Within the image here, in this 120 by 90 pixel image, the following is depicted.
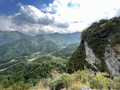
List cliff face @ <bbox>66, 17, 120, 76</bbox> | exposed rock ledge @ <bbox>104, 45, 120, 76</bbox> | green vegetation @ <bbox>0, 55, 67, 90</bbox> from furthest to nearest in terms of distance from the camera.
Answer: green vegetation @ <bbox>0, 55, 67, 90</bbox> < cliff face @ <bbox>66, 17, 120, 76</bbox> < exposed rock ledge @ <bbox>104, 45, 120, 76</bbox>

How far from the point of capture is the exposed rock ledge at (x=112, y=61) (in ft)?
73.5

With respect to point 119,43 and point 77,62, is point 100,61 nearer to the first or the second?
point 119,43

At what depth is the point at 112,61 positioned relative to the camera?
985 inches

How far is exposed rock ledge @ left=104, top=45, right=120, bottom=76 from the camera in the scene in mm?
22391

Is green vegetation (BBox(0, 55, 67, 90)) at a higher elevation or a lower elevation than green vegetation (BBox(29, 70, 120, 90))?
lower

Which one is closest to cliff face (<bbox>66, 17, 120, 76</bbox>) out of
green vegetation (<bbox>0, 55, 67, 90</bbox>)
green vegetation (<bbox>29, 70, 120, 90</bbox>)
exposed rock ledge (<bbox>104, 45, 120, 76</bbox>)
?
exposed rock ledge (<bbox>104, 45, 120, 76</bbox>)

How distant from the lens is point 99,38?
35.0m

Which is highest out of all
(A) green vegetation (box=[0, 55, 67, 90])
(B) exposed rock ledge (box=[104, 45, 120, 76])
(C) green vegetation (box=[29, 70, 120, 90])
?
(B) exposed rock ledge (box=[104, 45, 120, 76])

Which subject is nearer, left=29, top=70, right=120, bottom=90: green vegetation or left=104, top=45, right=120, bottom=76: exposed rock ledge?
left=29, top=70, right=120, bottom=90: green vegetation

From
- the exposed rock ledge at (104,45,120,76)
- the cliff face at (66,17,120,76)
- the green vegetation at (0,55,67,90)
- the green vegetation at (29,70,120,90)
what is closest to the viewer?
the green vegetation at (29,70,120,90)

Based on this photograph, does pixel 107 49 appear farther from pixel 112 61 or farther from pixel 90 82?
pixel 90 82

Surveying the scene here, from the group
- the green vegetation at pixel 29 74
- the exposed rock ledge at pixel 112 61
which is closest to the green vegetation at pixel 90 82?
the exposed rock ledge at pixel 112 61

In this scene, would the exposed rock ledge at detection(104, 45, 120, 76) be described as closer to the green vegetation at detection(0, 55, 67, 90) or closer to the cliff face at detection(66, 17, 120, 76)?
the cliff face at detection(66, 17, 120, 76)

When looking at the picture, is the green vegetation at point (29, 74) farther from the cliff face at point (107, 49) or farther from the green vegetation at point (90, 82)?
the cliff face at point (107, 49)
